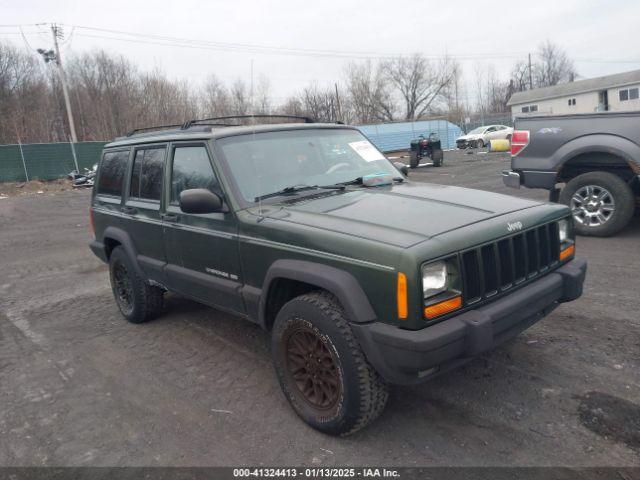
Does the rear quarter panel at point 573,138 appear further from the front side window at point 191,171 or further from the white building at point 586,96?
the white building at point 586,96

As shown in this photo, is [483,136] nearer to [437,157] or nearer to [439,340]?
[437,157]

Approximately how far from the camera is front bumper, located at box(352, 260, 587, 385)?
2432 mm

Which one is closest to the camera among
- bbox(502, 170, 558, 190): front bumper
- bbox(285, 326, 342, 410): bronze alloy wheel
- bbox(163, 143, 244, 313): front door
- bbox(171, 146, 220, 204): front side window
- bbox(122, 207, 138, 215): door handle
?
bbox(285, 326, 342, 410): bronze alloy wheel

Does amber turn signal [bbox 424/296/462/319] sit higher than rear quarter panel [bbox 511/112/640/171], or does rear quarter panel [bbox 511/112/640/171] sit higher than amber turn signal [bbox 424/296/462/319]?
rear quarter panel [bbox 511/112/640/171]

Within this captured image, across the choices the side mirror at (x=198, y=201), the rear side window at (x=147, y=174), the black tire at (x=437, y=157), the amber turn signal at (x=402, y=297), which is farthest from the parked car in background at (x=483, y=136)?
the amber turn signal at (x=402, y=297)

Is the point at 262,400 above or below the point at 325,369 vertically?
below

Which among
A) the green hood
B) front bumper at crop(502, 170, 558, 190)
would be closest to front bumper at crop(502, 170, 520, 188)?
front bumper at crop(502, 170, 558, 190)

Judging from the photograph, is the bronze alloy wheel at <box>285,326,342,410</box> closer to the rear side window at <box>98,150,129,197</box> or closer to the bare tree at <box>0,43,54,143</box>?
the rear side window at <box>98,150,129,197</box>

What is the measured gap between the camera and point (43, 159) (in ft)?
84.4

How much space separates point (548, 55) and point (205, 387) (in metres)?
86.8

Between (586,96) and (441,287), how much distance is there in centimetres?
5174

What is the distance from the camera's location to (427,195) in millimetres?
3518

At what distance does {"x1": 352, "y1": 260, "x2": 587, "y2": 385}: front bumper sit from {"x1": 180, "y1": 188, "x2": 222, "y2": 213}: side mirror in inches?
53.1

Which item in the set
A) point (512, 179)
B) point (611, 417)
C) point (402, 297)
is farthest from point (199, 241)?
point (512, 179)
